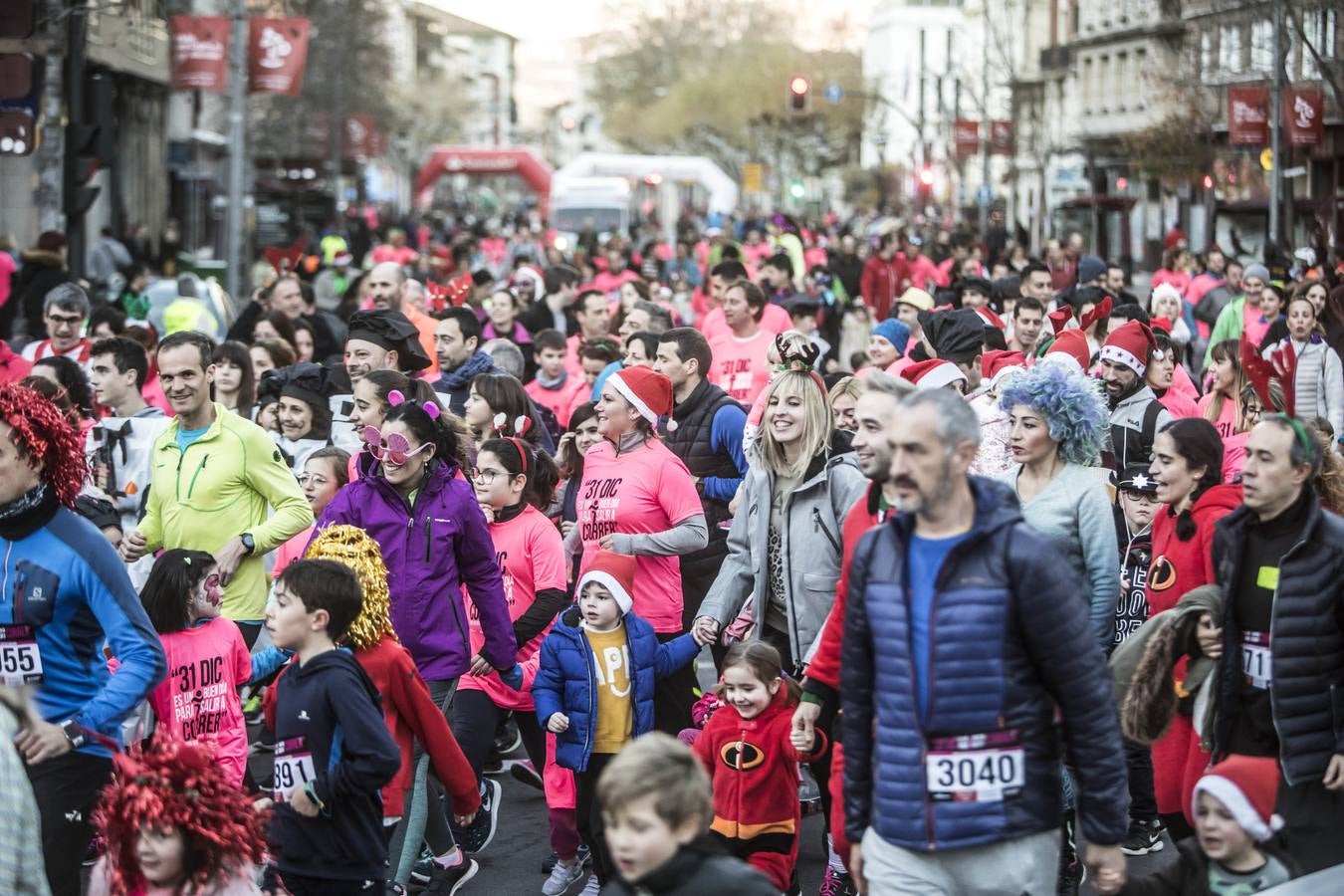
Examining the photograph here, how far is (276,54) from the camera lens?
2870cm

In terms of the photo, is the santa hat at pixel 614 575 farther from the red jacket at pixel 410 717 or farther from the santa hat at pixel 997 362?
the santa hat at pixel 997 362

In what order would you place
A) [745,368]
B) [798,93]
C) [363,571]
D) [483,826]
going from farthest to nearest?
[798,93]
[745,368]
[483,826]
[363,571]

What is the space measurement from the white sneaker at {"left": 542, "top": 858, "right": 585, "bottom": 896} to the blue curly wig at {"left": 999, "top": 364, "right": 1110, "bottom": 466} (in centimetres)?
256

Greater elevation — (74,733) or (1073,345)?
(1073,345)

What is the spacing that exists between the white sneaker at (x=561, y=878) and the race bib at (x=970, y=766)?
3357mm

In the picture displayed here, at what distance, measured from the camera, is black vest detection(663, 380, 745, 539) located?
31.2 feet

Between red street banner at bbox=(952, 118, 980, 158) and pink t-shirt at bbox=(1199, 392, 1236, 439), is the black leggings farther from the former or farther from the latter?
red street banner at bbox=(952, 118, 980, 158)

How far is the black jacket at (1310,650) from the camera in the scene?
5727mm

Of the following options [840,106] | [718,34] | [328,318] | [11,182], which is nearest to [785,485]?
Answer: [328,318]

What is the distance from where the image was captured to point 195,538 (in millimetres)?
8219

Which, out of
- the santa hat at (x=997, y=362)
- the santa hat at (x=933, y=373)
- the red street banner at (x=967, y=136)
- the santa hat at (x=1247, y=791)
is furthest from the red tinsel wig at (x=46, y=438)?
the red street banner at (x=967, y=136)

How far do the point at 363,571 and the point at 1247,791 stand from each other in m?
2.75

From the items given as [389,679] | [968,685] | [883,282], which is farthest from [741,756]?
[883,282]

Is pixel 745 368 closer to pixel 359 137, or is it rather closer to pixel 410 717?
pixel 410 717
